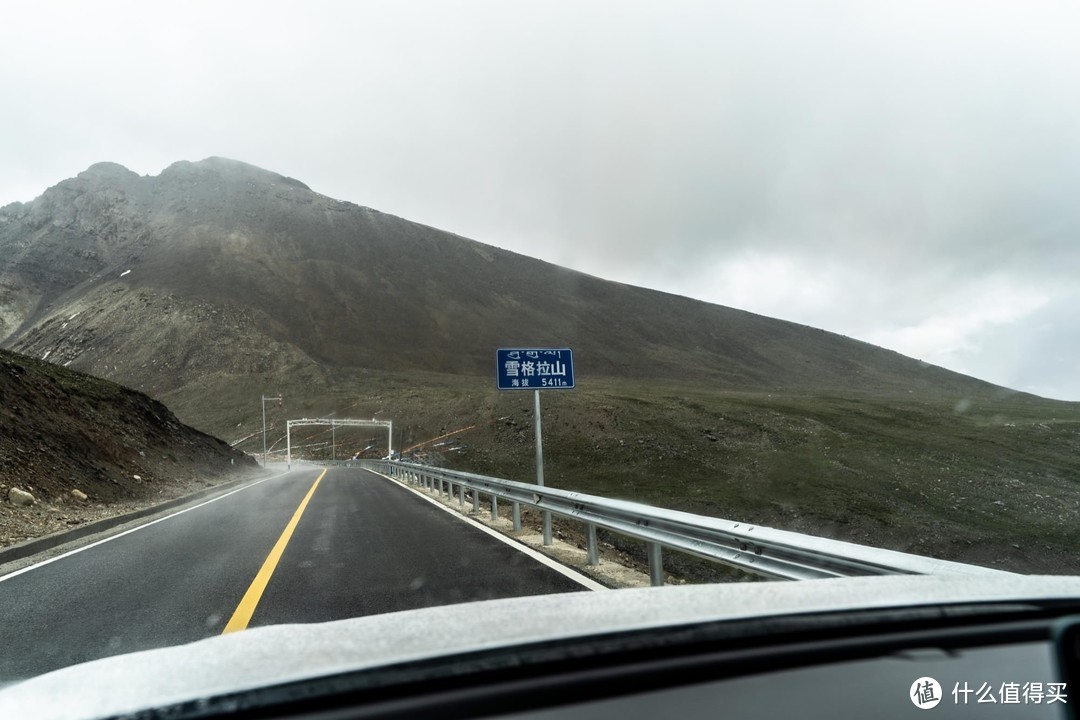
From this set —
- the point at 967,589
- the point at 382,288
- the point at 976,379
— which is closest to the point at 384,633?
the point at 967,589

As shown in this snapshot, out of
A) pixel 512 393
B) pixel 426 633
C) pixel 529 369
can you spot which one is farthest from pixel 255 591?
pixel 512 393

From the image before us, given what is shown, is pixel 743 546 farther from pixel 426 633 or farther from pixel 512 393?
pixel 512 393

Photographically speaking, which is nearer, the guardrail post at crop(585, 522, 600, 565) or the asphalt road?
the asphalt road

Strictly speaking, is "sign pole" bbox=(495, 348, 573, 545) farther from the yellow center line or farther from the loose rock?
the loose rock

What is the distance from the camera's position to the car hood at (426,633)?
58.1 inches

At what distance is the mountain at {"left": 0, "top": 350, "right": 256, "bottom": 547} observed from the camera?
14117 mm

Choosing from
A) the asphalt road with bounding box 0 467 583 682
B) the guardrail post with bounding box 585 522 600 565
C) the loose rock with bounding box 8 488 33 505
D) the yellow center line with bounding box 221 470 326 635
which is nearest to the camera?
the asphalt road with bounding box 0 467 583 682

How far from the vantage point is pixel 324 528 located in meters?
11.9

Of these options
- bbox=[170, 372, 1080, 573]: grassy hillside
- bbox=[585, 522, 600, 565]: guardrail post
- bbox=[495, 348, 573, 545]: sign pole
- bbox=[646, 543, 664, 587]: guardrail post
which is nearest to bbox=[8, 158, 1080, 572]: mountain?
bbox=[170, 372, 1080, 573]: grassy hillside

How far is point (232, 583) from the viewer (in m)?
7.18

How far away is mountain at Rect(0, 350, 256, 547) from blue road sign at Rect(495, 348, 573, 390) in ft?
29.1

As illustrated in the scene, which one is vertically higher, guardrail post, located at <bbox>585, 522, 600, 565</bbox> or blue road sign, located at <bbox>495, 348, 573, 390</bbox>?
blue road sign, located at <bbox>495, 348, 573, 390</bbox>

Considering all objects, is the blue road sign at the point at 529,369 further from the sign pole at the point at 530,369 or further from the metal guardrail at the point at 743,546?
the metal guardrail at the point at 743,546

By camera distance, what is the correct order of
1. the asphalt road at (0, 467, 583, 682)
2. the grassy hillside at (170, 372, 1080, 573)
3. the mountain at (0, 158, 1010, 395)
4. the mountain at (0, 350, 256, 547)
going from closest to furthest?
the asphalt road at (0, 467, 583, 682) → the mountain at (0, 350, 256, 547) → the grassy hillside at (170, 372, 1080, 573) → the mountain at (0, 158, 1010, 395)
